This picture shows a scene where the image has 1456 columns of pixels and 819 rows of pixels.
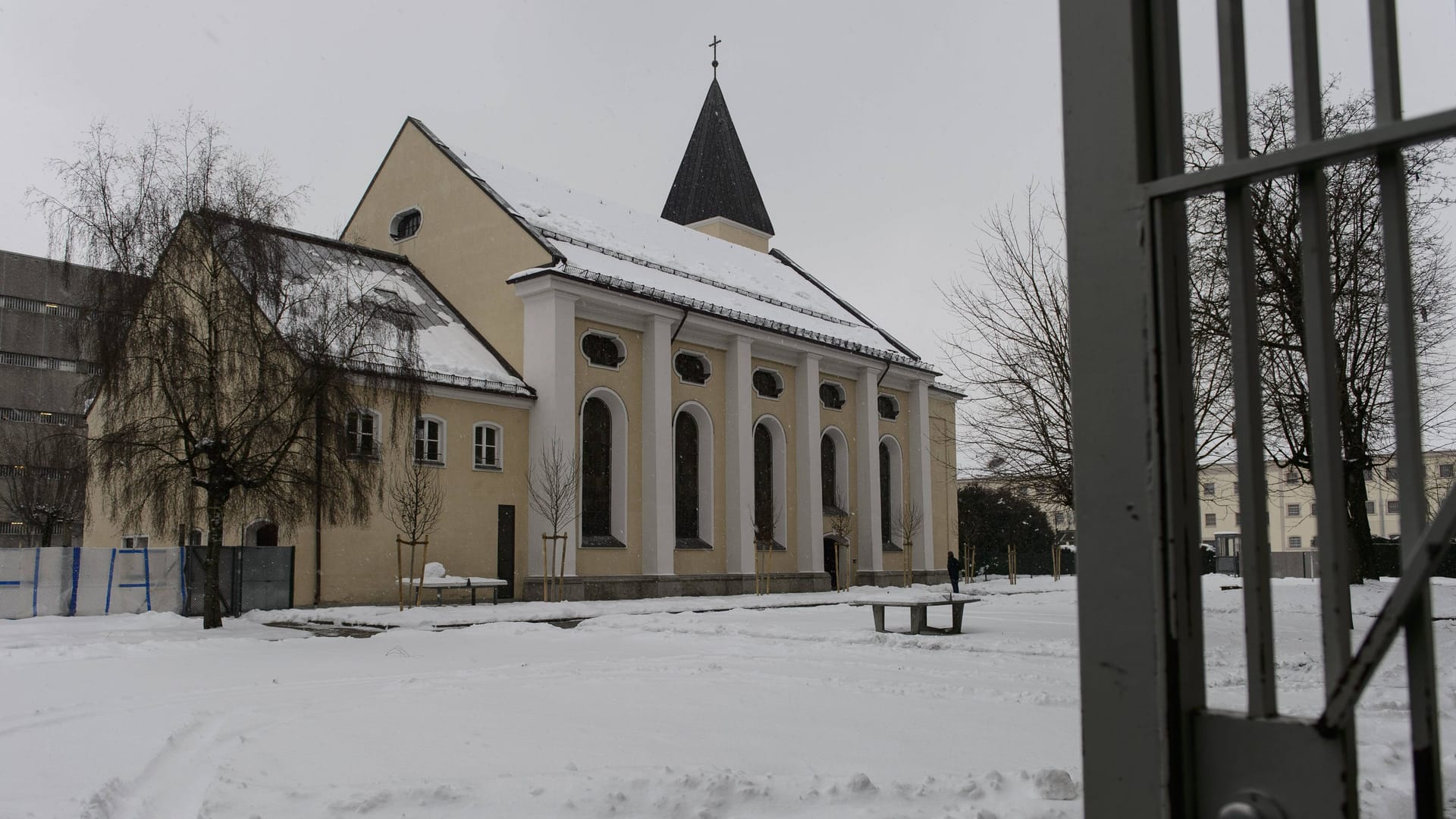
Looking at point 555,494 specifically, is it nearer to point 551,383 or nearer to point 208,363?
point 551,383

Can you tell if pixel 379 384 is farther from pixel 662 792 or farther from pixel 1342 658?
pixel 1342 658

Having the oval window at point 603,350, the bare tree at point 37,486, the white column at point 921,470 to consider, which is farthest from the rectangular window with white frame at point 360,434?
the white column at point 921,470

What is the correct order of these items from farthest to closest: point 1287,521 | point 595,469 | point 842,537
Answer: point 1287,521 < point 842,537 < point 595,469

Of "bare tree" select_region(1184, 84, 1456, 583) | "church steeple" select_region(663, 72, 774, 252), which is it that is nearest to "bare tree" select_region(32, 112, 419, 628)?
"bare tree" select_region(1184, 84, 1456, 583)

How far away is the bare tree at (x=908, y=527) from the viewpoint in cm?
3962

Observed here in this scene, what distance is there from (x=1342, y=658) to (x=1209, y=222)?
50.4 feet

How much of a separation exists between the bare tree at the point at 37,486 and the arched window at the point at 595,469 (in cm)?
1796

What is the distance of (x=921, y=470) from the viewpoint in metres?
42.2

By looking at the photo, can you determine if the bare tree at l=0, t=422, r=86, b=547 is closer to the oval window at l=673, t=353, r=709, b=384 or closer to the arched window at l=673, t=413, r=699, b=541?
the arched window at l=673, t=413, r=699, b=541

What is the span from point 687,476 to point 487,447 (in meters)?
6.98

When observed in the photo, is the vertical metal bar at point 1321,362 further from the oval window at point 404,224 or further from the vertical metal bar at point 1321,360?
the oval window at point 404,224

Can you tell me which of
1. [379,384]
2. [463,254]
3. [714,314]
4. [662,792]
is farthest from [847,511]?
[662,792]

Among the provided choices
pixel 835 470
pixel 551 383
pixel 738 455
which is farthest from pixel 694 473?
pixel 835 470

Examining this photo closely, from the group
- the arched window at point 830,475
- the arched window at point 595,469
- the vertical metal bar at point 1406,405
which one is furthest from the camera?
the arched window at point 830,475
